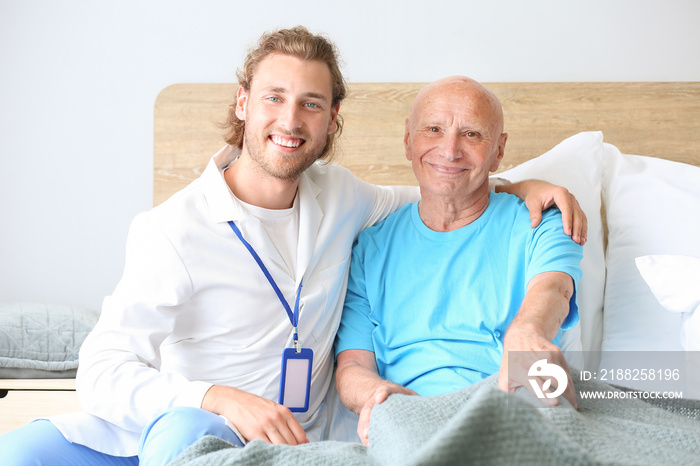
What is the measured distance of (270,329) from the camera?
59.9 inches

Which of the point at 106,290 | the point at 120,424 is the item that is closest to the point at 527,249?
the point at 120,424

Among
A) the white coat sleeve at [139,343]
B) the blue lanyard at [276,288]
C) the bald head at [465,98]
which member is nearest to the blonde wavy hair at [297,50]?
the bald head at [465,98]

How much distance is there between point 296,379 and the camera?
1.49m

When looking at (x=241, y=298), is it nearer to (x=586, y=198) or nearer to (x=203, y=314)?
(x=203, y=314)

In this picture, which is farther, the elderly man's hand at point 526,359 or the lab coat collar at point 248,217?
the lab coat collar at point 248,217

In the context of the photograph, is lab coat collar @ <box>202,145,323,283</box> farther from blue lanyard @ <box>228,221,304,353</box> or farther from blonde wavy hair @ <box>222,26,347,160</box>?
blonde wavy hair @ <box>222,26,347,160</box>

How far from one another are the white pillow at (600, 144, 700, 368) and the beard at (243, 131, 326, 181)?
896mm

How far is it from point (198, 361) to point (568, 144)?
124 cm

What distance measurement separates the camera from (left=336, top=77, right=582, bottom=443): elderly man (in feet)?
4.88

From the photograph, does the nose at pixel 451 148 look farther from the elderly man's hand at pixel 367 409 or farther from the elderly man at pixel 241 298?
the elderly man's hand at pixel 367 409

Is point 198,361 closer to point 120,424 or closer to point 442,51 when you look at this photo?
point 120,424

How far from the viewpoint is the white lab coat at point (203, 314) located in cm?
133

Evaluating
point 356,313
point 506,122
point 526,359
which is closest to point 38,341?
point 356,313

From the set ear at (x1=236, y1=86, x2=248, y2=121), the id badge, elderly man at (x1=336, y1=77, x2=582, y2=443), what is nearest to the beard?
ear at (x1=236, y1=86, x2=248, y2=121)
